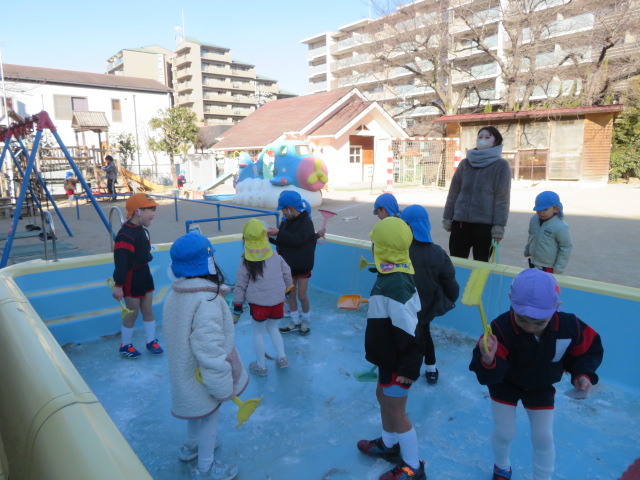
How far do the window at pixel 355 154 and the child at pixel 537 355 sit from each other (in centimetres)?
2094

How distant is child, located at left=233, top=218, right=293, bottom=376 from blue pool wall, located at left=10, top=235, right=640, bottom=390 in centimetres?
137

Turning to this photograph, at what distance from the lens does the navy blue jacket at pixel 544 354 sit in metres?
1.84

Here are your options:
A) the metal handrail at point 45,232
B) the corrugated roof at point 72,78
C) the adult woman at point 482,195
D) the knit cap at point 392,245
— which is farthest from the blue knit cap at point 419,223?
the corrugated roof at point 72,78

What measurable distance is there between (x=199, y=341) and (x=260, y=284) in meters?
1.17

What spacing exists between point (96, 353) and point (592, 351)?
3760 millimetres

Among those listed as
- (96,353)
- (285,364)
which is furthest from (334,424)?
(96,353)

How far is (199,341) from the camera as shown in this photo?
7.07ft

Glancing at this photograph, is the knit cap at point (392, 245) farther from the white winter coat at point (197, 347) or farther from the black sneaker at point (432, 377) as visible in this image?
the black sneaker at point (432, 377)

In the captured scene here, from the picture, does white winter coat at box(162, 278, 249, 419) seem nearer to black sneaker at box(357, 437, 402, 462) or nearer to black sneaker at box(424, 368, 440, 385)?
black sneaker at box(357, 437, 402, 462)

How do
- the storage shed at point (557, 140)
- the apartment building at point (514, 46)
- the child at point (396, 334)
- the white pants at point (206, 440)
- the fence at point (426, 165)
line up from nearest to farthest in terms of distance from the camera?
the child at point (396, 334) < the white pants at point (206, 440) < the storage shed at point (557, 140) < the fence at point (426, 165) < the apartment building at point (514, 46)

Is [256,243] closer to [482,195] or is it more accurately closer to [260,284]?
[260,284]

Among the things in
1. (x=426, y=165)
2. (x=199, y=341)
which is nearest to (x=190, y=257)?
(x=199, y=341)

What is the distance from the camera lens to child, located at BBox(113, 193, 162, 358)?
137 inches

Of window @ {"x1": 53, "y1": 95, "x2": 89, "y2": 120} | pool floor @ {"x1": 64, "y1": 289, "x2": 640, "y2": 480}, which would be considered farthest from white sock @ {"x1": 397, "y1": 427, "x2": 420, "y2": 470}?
window @ {"x1": 53, "y1": 95, "x2": 89, "y2": 120}
